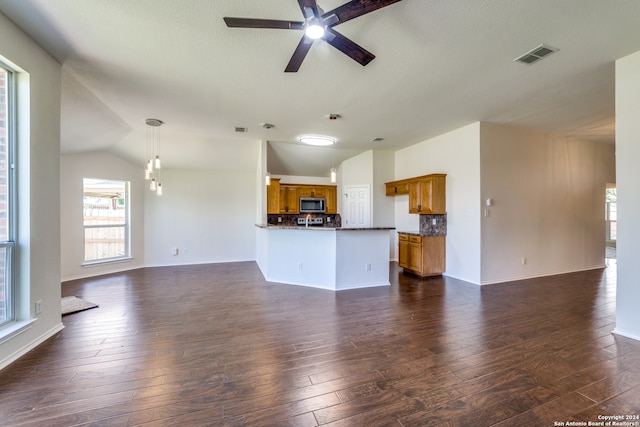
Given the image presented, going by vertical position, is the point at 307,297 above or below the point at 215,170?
below

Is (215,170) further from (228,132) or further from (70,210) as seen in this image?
(70,210)

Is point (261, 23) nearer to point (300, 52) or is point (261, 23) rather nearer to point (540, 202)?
point (300, 52)

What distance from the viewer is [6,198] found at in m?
2.34

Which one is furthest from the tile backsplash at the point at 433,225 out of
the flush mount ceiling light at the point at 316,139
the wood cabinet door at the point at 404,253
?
the flush mount ceiling light at the point at 316,139

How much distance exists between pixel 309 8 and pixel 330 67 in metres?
1.21

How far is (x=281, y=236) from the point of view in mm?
4926

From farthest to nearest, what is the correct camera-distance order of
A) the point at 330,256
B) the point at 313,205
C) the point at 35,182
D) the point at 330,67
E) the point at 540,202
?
the point at 313,205
the point at 540,202
the point at 330,256
the point at 330,67
the point at 35,182

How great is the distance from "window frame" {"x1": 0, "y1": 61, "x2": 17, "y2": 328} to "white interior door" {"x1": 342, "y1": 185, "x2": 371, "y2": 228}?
587 cm

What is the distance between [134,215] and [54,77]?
4071mm

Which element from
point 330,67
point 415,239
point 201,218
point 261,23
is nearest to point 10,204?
point 261,23

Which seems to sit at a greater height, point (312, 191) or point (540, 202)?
point (312, 191)

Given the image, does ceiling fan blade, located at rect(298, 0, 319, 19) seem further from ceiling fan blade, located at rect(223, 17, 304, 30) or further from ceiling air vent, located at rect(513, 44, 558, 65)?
ceiling air vent, located at rect(513, 44, 558, 65)

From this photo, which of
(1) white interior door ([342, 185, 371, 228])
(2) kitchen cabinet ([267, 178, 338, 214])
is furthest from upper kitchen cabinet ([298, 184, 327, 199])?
(1) white interior door ([342, 185, 371, 228])

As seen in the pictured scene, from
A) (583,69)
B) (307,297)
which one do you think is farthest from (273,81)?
(583,69)
